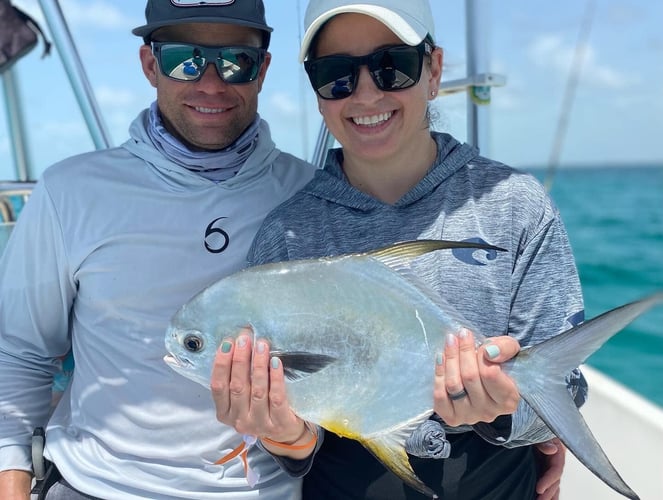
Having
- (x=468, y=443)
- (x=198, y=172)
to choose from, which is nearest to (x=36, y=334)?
(x=198, y=172)

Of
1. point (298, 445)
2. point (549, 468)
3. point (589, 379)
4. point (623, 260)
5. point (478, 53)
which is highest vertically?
point (478, 53)

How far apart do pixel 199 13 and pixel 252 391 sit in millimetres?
1075

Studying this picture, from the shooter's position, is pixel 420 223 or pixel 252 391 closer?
pixel 252 391

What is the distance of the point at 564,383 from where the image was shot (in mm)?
1229

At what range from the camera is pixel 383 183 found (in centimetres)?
168

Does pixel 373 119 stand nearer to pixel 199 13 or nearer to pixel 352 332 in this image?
pixel 352 332

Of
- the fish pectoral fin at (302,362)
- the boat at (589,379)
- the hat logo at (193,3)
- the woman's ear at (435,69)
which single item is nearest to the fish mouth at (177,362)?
the fish pectoral fin at (302,362)

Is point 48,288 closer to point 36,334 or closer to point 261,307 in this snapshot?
point 36,334

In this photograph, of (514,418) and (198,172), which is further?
(198,172)

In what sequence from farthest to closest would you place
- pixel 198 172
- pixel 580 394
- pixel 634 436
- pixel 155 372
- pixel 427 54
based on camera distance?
1. pixel 634 436
2. pixel 198 172
3. pixel 155 372
4. pixel 427 54
5. pixel 580 394

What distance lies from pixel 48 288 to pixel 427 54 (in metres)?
1.20

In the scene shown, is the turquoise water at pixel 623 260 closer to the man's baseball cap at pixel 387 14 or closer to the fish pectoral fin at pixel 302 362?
the fish pectoral fin at pixel 302 362

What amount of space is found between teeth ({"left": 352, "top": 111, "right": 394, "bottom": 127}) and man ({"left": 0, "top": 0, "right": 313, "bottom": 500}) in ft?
1.42

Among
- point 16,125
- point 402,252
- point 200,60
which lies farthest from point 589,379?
point 16,125
